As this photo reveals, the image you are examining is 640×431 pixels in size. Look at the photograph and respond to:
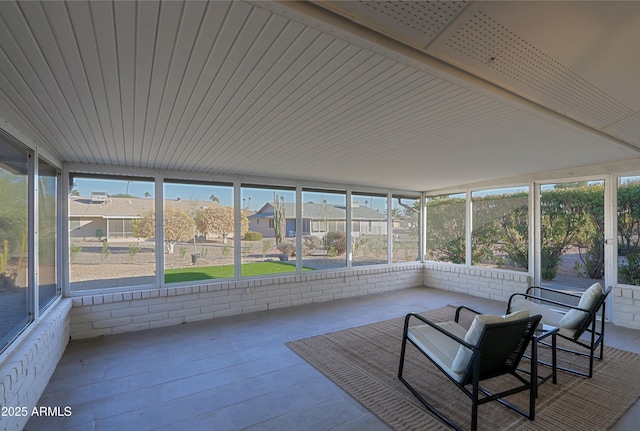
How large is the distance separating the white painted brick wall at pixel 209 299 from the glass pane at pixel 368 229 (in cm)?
31

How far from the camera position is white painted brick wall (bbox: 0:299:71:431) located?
6.56 ft

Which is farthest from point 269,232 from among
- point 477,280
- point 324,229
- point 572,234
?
point 572,234

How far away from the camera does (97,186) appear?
14.1 ft

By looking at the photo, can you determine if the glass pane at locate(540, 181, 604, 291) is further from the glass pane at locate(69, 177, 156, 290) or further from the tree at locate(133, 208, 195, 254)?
the glass pane at locate(69, 177, 156, 290)

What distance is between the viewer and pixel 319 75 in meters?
1.76

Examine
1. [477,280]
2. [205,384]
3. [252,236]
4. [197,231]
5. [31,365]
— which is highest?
[197,231]

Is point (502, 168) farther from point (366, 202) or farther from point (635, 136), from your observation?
point (366, 202)

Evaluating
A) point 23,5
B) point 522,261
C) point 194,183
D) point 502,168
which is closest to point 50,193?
point 194,183

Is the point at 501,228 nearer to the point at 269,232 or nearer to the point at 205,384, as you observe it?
the point at 269,232

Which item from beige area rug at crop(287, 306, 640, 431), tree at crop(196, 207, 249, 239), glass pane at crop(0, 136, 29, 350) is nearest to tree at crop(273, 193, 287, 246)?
tree at crop(196, 207, 249, 239)

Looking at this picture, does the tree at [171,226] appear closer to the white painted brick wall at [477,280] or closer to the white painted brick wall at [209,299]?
the white painted brick wall at [209,299]

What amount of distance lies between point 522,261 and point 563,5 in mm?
5508

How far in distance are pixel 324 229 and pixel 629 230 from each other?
475cm

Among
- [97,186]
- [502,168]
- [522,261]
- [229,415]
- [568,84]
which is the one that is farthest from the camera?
[522,261]
